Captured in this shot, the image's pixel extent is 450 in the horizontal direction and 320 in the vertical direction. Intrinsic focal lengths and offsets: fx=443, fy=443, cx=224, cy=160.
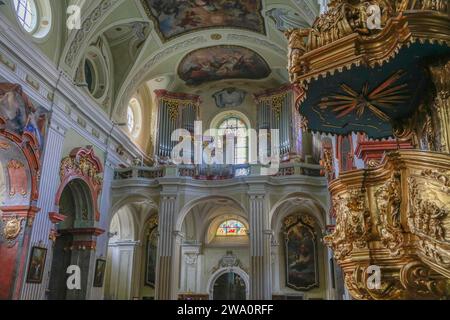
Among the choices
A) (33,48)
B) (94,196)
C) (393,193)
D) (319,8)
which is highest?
(319,8)

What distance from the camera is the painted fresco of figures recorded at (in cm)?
1032

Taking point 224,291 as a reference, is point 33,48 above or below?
above

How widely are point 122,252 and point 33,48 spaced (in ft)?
31.0

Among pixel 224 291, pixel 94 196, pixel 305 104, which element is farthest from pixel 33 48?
pixel 224 291

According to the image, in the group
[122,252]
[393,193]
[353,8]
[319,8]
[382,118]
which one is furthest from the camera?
[122,252]

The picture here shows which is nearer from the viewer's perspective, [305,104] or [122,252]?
[305,104]

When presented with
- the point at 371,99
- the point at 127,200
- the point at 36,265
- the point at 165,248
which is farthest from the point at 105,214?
the point at 371,99

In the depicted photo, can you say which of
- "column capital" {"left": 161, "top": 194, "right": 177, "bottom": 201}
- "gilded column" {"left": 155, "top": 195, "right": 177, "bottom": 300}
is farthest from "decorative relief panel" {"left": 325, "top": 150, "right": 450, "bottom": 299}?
"column capital" {"left": 161, "top": 194, "right": 177, "bottom": 201}

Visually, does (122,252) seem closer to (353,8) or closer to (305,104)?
(305,104)

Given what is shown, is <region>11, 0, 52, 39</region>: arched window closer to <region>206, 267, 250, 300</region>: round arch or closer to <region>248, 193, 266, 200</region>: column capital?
<region>248, 193, 266, 200</region>: column capital

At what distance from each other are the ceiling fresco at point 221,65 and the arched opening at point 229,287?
8.45 m

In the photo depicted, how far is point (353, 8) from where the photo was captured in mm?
4738

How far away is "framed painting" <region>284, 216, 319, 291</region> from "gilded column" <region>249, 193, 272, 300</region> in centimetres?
352
